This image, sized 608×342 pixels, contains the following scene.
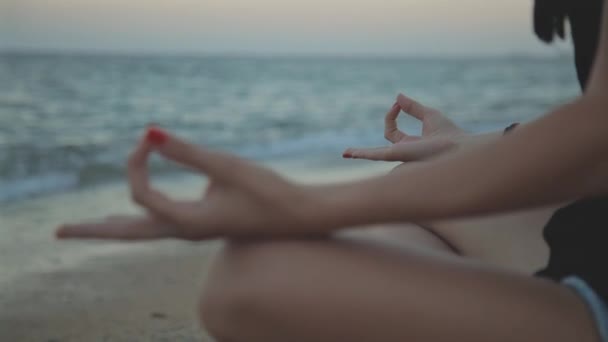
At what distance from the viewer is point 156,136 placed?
37.6 inches

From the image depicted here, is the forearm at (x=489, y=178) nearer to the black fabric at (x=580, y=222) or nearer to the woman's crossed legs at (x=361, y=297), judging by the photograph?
the woman's crossed legs at (x=361, y=297)

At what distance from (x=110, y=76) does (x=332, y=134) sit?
1108 cm

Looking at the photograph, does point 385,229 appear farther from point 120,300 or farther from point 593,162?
point 120,300

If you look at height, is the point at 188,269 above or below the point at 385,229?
below

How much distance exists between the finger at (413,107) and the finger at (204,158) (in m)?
0.99

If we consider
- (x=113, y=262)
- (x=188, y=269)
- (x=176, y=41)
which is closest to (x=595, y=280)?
(x=188, y=269)

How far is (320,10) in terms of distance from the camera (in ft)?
69.3

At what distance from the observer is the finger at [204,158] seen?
37.3 inches

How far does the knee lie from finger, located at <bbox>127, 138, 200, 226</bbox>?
0.10 metres

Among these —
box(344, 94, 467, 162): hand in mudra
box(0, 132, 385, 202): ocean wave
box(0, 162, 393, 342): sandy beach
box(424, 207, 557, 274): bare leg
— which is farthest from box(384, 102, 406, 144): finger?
box(0, 132, 385, 202): ocean wave

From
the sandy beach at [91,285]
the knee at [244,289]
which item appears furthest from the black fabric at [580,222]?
the sandy beach at [91,285]

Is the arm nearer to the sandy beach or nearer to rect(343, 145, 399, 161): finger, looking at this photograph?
rect(343, 145, 399, 161): finger

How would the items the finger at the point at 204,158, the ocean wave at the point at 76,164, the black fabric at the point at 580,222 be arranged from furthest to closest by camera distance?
the ocean wave at the point at 76,164
the black fabric at the point at 580,222
the finger at the point at 204,158

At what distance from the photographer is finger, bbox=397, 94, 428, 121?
188 centimetres
